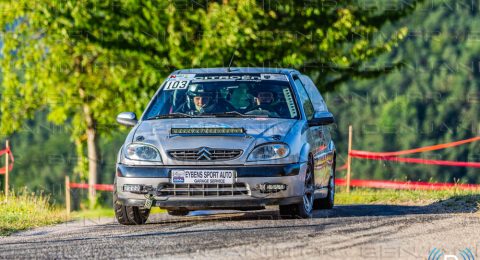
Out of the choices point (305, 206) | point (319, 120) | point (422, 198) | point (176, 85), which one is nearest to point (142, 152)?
point (176, 85)

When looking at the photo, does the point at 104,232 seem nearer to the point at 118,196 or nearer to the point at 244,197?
the point at 118,196

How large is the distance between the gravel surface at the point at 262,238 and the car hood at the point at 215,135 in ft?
2.88

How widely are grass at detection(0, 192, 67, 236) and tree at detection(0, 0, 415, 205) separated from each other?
9.00 m

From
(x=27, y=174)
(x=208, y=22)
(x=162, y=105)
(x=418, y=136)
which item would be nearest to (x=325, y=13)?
(x=208, y=22)

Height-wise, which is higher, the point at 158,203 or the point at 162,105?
the point at 162,105

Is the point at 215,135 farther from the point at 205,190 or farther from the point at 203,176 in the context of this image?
the point at 205,190

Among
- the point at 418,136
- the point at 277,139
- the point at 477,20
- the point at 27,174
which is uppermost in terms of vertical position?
the point at 277,139

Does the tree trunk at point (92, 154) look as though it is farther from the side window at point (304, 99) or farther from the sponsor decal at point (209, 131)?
the sponsor decal at point (209, 131)

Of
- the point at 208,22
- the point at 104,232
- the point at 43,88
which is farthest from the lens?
the point at 43,88

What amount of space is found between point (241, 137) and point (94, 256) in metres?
2.98

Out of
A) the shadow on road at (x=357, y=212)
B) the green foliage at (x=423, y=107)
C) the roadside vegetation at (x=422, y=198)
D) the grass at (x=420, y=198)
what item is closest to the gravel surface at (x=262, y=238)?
the shadow on road at (x=357, y=212)

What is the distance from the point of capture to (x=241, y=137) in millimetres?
11750

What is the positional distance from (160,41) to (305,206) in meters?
14.6

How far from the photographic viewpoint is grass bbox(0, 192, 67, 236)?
13105mm
